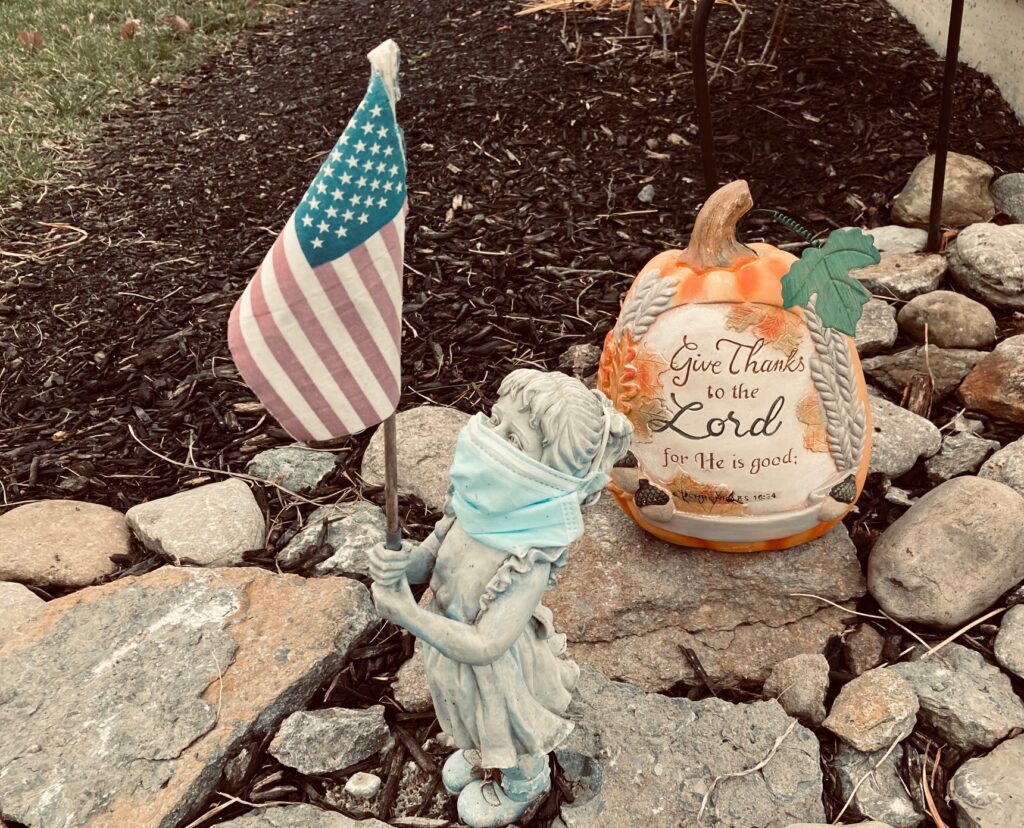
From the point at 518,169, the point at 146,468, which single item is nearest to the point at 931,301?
the point at 518,169

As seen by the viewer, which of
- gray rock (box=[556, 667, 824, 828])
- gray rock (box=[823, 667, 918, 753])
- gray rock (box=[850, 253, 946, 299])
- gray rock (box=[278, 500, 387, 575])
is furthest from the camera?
gray rock (box=[850, 253, 946, 299])

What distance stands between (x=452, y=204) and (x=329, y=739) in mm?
2796

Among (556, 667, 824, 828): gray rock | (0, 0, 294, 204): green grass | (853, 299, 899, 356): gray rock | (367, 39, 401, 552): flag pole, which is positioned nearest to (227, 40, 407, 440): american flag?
(367, 39, 401, 552): flag pole

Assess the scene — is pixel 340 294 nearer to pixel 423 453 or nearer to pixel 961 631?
pixel 423 453

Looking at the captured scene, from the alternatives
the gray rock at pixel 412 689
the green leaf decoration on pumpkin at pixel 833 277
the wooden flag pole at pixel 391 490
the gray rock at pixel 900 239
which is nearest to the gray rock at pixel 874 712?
the green leaf decoration on pumpkin at pixel 833 277

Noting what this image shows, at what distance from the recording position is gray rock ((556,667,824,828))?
2213 mm

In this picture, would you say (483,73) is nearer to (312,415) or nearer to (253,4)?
(253,4)

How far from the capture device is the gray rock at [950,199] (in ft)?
14.0

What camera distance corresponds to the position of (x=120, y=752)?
92.2 inches

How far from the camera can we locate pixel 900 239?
4172 mm

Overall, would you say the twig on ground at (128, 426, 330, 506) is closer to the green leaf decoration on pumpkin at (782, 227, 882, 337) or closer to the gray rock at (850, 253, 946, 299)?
the green leaf decoration on pumpkin at (782, 227, 882, 337)

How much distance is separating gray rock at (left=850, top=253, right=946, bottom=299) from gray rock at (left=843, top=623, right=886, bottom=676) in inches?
63.9

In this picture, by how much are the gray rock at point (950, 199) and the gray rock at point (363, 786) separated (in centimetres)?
324

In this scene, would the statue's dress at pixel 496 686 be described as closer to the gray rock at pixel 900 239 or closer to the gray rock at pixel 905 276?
the gray rock at pixel 905 276
